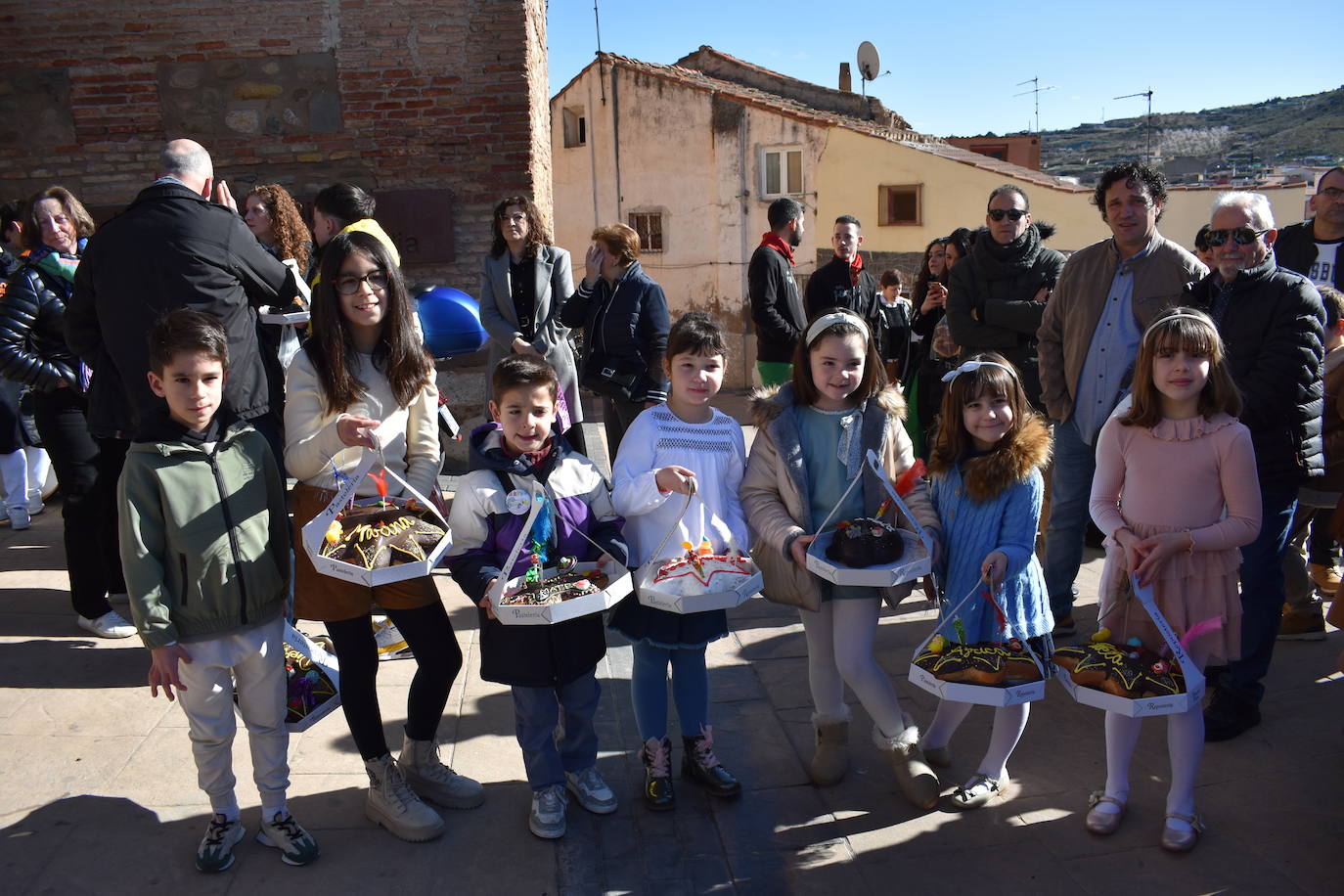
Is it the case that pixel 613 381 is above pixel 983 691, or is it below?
above

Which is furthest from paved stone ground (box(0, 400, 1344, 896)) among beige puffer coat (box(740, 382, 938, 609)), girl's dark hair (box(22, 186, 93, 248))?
girl's dark hair (box(22, 186, 93, 248))

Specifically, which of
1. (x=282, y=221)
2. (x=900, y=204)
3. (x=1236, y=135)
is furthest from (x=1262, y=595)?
(x=1236, y=135)

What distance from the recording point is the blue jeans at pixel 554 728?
3189 millimetres

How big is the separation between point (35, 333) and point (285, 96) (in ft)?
11.1

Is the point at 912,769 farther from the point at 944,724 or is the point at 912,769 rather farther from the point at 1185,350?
the point at 1185,350

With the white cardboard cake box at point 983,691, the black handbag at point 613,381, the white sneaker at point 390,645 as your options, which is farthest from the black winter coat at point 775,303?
the white cardboard cake box at point 983,691

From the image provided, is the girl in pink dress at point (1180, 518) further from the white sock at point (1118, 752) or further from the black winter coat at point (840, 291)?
the black winter coat at point (840, 291)

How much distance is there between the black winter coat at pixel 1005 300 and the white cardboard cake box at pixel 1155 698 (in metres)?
2.38

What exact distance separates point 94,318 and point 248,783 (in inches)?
76.0

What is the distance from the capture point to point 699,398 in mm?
3350

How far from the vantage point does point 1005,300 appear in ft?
17.1

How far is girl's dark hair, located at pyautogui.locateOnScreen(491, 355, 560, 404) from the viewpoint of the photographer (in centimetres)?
312

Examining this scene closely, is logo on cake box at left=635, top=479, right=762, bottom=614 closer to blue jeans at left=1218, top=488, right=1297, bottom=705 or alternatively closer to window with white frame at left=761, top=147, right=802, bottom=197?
blue jeans at left=1218, top=488, right=1297, bottom=705

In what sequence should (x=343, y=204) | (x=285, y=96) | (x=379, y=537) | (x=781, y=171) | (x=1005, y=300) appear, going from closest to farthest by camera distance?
(x=379, y=537), (x=343, y=204), (x=1005, y=300), (x=285, y=96), (x=781, y=171)
